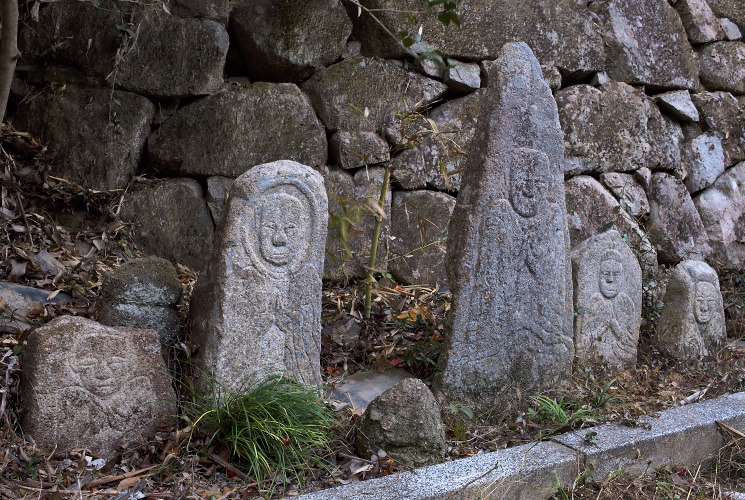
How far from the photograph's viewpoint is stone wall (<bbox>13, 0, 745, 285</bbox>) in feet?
12.2

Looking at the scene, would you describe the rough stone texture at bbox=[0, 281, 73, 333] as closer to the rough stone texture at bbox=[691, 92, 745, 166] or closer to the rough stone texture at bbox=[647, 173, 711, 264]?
the rough stone texture at bbox=[647, 173, 711, 264]

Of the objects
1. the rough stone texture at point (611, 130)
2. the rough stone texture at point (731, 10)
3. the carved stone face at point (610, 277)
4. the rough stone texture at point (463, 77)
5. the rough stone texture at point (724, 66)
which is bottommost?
the carved stone face at point (610, 277)

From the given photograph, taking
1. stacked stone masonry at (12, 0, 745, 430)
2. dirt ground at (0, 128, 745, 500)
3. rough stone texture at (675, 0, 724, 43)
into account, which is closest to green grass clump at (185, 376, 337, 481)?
dirt ground at (0, 128, 745, 500)

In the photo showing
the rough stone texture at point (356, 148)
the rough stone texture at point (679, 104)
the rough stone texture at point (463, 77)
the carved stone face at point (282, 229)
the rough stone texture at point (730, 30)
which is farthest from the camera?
the rough stone texture at point (730, 30)

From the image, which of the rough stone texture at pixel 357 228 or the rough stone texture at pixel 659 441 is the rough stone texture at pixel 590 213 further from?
the rough stone texture at pixel 659 441

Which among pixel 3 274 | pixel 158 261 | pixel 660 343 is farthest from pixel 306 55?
pixel 660 343

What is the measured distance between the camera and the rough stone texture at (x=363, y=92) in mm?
4125

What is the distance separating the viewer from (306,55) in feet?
13.4

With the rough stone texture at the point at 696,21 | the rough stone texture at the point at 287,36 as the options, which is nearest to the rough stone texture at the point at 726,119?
the rough stone texture at the point at 696,21

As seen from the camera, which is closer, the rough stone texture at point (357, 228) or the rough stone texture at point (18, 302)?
the rough stone texture at point (18, 302)

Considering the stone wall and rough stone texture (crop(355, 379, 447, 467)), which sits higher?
the stone wall

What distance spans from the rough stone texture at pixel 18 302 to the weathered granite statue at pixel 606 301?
260cm

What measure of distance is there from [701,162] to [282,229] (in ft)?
14.2

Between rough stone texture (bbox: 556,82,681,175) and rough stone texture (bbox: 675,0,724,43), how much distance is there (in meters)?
0.91
